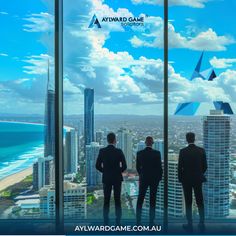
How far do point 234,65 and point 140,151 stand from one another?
5.30 feet

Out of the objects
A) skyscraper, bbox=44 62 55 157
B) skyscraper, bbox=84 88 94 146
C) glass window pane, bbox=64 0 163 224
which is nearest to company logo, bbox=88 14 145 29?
glass window pane, bbox=64 0 163 224

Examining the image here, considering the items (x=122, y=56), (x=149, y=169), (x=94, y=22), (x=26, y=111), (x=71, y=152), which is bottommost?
(x=149, y=169)

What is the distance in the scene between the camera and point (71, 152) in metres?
5.71

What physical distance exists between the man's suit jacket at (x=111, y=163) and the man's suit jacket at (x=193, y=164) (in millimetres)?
700

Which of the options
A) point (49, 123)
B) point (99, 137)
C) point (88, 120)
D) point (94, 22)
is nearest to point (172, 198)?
point (99, 137)

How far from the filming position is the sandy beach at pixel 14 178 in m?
5.77

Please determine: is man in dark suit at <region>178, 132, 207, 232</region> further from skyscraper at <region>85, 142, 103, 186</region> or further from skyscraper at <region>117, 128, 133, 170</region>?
skyscraper at <region>85, 142, 103, 186</region>

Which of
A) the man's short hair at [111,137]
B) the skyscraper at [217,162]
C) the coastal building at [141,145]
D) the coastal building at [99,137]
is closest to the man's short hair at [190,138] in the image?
the skyscraper at [217,162]

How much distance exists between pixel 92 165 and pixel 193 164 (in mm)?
1316

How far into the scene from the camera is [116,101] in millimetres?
5727

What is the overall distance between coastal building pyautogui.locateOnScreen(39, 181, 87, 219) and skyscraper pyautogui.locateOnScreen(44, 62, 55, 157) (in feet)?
1.58

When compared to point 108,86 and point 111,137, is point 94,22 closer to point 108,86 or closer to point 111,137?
point 108,86

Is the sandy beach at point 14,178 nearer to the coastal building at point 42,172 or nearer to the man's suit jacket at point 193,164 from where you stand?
the coastal building at point 42,172

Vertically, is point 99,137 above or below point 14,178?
above
